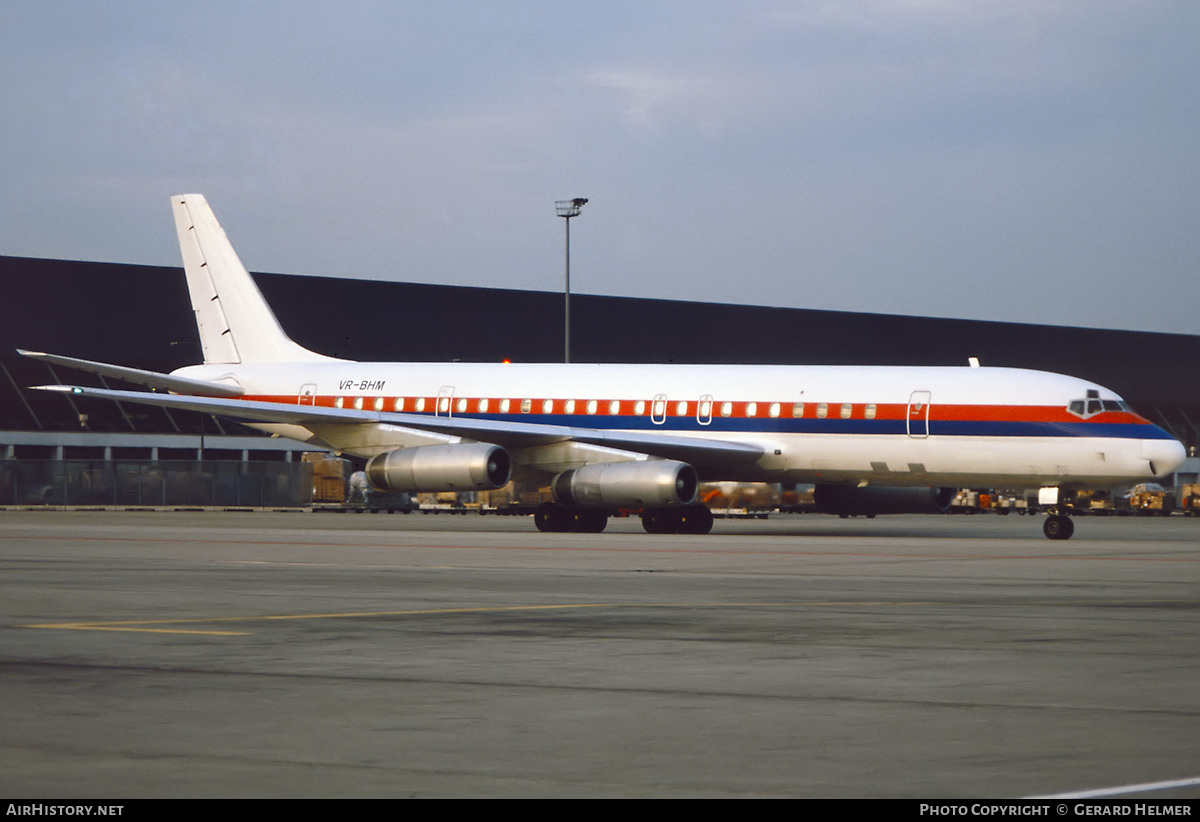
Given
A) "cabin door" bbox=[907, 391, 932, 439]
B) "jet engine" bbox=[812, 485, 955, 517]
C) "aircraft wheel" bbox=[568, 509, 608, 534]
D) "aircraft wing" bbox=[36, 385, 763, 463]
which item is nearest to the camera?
"cabin door" bbox=[907, 391, 932, 439]

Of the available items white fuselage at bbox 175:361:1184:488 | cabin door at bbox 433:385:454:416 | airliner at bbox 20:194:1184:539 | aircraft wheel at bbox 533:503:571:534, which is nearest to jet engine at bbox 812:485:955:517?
airliner at bbox 20:194:1184:539

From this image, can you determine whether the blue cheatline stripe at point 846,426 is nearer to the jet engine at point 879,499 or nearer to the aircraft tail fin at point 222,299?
the jet engine at point 879,499

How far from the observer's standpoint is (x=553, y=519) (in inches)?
1528

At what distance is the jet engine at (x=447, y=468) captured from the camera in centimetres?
3653

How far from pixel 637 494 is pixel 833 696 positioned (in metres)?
25.2

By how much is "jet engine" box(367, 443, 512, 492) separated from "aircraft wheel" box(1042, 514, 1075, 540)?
11.4 m

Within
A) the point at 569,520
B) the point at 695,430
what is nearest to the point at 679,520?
the point at 695,430

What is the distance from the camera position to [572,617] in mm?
15336

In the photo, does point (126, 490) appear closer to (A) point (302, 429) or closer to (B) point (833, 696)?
(A) point (302, 429)

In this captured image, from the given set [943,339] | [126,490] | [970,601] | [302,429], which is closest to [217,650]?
[970,601]

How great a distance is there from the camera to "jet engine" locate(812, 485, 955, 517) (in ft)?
128

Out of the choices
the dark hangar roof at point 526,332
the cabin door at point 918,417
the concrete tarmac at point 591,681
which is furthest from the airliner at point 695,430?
the dark hangar roof at point 526,332

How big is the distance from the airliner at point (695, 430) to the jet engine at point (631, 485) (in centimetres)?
4

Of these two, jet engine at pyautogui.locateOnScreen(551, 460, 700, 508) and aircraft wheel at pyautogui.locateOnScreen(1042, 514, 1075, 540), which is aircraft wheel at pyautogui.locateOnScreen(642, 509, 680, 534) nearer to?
jet engine at pyautogui.locateOnScreen(551, 460, 700, 508)
